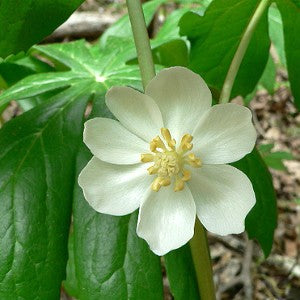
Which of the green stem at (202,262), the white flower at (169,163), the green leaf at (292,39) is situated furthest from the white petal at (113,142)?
the green leaf at (292,39)

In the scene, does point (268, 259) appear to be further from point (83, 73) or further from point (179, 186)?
point (179, 186)

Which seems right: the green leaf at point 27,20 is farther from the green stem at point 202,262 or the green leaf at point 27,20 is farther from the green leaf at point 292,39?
the green leaf at point 292,39

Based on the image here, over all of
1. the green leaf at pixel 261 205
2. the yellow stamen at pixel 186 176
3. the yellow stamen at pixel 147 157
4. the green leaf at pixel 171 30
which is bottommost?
the green leaf at pixel 261 205

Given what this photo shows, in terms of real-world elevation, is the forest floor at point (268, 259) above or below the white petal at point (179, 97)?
below

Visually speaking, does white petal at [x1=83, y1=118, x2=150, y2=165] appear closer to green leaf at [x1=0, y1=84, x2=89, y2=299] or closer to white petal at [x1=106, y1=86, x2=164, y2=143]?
white petal at [x1=106, y1=86, x2=164, y2=143]

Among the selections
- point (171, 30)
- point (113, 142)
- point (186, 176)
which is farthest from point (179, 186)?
point (171, 30)

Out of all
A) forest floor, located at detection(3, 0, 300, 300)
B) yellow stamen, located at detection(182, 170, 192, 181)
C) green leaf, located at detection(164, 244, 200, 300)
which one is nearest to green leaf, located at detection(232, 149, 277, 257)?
green leaf, located at detection(164, 244, 200, 300)

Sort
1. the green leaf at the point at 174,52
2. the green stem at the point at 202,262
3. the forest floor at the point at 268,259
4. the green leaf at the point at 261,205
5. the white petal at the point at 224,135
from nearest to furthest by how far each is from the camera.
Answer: the white petal at the point at 224,135, the green stem at the point at 202,262, the green leaf at the point at 261,205, the green leaf at the point at 174,52, the forest floor at the point at 268,259

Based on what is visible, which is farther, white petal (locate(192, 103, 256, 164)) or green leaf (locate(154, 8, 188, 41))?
green leaf (locate(154, 8, 188, 41))
